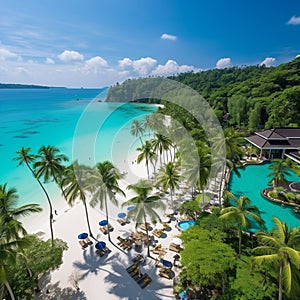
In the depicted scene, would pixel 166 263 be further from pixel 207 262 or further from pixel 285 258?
pixel 285 258

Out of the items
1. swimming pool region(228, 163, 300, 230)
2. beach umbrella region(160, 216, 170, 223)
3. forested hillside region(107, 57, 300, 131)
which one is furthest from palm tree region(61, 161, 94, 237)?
swimming pool region(228, 163, 300, 230)

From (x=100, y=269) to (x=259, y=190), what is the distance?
19789mm

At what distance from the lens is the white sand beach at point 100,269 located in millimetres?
12517

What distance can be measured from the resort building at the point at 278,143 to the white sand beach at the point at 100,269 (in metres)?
22.4

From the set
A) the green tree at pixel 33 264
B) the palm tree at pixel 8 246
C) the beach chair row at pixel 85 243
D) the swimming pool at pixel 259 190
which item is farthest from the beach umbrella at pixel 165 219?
the palm tree at pixel 8 246

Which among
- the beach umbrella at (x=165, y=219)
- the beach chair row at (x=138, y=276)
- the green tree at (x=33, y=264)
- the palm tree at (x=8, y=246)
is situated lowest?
the beach chair row at (x=138, y=276)

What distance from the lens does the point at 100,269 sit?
47.4 ft

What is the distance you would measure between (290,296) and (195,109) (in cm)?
4233

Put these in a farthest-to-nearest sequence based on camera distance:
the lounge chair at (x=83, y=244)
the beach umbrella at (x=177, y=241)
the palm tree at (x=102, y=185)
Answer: the lounge chair at (x=83, y=244), the beach umbrella at (x=177, y=241), the palm tree at (x=102, y=185)

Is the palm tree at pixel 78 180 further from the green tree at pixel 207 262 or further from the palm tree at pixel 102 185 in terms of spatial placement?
the green tree at pixel 207 262

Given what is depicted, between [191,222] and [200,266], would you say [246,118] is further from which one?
[200,266]

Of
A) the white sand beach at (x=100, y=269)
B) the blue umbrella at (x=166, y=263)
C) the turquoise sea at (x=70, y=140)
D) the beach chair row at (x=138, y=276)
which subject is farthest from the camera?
the turquoise sea at (x=70, y=140)

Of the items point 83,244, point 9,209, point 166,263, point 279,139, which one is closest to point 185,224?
point 166,263

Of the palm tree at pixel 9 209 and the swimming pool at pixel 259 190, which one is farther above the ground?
the palm tree at pixel 9 209
